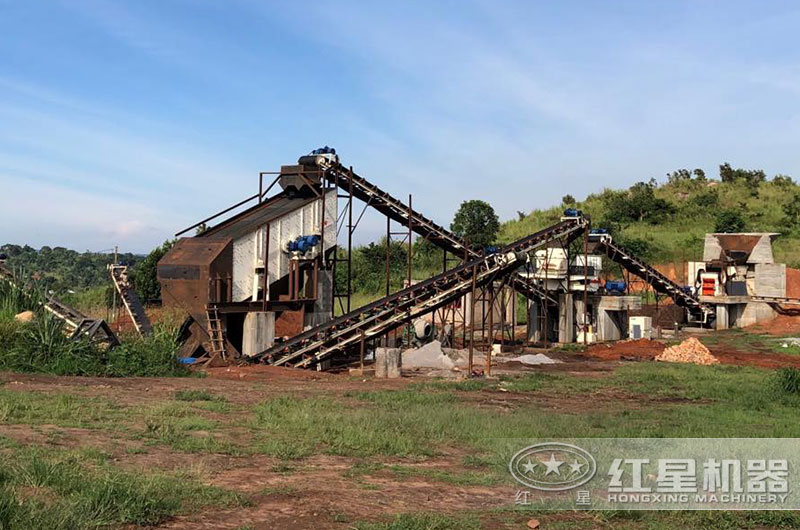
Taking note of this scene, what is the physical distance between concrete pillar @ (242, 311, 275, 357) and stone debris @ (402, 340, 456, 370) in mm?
5552

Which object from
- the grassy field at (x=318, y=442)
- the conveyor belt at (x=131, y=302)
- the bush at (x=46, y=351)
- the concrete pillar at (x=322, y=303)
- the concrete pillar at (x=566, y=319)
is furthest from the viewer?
the concrete pillar at (x=566, y=319)

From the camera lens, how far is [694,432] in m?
15.7

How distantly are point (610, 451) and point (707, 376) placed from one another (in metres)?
14.2

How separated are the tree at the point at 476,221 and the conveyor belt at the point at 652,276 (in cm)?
2100

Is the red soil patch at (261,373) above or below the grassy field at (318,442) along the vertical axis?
above

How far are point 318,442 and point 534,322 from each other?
106 ft

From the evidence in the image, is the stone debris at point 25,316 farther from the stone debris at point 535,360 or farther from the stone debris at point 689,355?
the stone debris at point 689,355

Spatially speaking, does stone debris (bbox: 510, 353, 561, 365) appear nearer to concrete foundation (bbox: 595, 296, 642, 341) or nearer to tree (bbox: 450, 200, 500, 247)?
concrete foundation (bbox: 595, 296, 642, 341)

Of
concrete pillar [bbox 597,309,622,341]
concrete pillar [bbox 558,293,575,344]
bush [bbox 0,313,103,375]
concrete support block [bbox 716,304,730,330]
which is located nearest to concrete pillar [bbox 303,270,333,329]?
bush [bbox 0,313,103,375]

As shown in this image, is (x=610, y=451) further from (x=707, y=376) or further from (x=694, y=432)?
(x=707, y=376)

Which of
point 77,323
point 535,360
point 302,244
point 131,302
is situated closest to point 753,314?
point 535,360

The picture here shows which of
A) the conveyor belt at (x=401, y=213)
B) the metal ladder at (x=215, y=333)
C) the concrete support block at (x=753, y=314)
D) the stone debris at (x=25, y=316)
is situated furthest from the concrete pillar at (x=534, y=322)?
the stone debris at (x=25, y=316)

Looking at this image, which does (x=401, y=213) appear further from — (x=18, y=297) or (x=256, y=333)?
(x=18, y=297)

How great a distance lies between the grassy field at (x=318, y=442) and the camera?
376 inches
